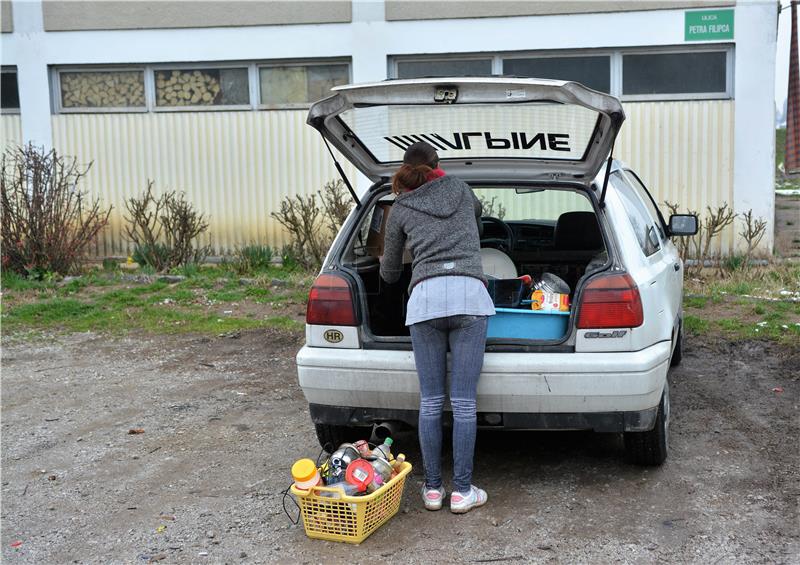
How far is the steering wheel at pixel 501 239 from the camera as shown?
252 inches

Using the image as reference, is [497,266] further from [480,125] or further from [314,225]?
[314,225]

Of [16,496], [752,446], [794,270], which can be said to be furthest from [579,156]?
[794,270]

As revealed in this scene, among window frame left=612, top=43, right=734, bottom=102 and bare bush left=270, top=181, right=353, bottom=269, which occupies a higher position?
window frame left=612, top=43, right=734, bottom=102

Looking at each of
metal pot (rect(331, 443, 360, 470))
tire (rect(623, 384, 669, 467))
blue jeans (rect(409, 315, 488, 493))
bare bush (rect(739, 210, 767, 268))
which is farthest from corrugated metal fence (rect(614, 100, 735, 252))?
metal pot (rect(331, 443, 360, 470))

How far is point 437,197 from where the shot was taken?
4.46 meters

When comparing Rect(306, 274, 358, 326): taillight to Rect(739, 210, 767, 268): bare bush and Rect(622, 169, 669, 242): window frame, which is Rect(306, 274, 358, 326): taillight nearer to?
Rect(622, 169, 669, 242): window frame

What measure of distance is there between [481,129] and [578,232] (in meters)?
1.43

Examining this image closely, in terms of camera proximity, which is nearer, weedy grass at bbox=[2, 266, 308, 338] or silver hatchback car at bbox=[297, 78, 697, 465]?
silver hatchback car at bbox=[297, 78, 697, 465]

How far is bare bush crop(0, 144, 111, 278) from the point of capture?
37.1 feet

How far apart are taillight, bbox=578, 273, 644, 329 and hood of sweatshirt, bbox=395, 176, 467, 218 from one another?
77 centimetres

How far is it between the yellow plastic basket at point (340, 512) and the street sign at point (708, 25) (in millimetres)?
9255

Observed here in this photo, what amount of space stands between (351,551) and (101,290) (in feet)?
25.8

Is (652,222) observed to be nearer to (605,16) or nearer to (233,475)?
(233,475)

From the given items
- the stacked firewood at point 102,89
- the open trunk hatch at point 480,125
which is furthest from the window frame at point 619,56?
the open trunk hatch at point 480,125
